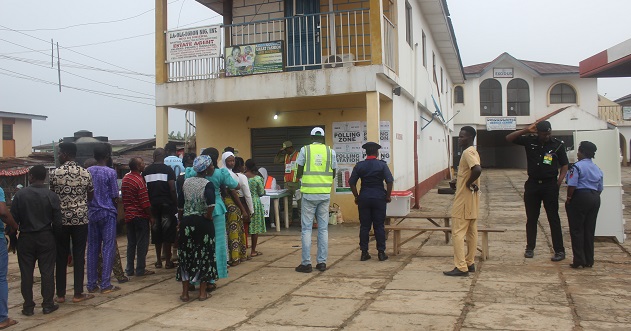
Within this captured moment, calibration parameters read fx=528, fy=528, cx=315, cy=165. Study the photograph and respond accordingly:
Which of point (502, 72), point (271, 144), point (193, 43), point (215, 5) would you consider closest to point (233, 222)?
point (271, 144)

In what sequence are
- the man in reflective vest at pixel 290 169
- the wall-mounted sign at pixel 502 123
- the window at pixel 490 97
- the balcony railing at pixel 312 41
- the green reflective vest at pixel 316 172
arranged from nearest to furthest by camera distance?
the green reflective vest at pixel 316 172 < the man in reflective vest at pixel 290 169 < the balcony railing at pixel 312 41 < the wall-mounted sign at pixel 502 123 < the window at pixel 490 97

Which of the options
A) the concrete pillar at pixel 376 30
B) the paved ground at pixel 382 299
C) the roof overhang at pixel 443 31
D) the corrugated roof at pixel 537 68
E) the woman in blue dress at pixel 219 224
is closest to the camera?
the paved ground at pixel 382 299

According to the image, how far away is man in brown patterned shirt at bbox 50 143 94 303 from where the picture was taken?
5.67m

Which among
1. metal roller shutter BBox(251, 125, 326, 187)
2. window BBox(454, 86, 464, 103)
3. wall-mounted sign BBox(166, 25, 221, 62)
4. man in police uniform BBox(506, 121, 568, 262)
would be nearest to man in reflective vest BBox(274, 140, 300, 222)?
metal roller shutter BBox(251, 125, 326, 187)

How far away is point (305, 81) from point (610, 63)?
9.84m

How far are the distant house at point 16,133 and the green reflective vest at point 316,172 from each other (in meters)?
25.8

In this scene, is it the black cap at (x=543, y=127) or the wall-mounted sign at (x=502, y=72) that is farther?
the wall-mounted sign at (x=502, y=72)

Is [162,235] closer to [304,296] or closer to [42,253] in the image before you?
[42,253]

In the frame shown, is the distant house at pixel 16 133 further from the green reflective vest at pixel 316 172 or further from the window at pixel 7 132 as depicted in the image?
the green reflective vest at pixel 316 172

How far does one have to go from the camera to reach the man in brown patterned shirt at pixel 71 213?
223 inches

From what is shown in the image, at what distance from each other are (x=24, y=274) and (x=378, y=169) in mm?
4390

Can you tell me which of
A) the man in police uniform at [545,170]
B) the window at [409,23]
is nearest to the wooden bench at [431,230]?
the man in police uniform at [545,170]

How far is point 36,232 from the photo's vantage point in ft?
→ 17.2

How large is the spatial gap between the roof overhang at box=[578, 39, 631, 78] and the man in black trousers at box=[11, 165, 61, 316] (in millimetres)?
14440
